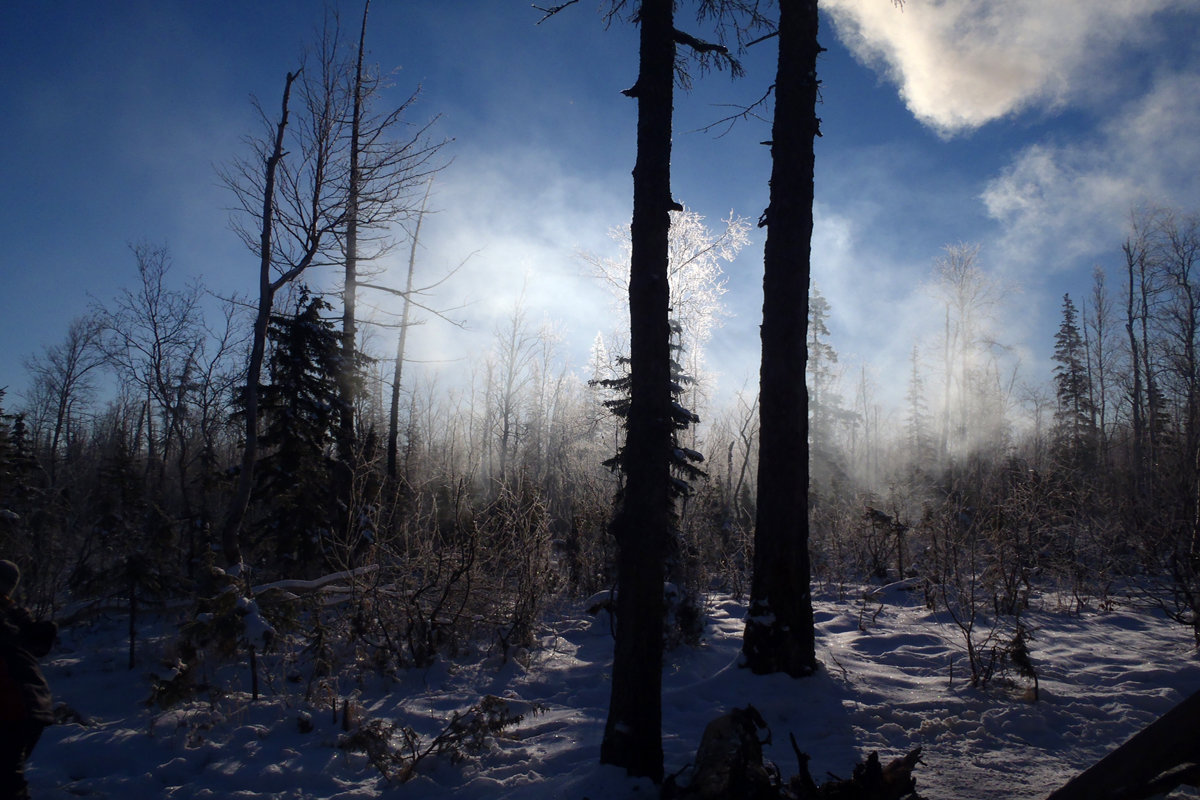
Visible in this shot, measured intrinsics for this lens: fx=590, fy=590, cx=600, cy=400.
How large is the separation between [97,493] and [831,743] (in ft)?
62.5

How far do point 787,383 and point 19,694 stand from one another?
5833 millimetres

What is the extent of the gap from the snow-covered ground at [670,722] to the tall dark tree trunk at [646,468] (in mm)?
289

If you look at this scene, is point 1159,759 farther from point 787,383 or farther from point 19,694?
point 19,694

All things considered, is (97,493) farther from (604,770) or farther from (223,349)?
(604,770)

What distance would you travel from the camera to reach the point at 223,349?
21.8 m

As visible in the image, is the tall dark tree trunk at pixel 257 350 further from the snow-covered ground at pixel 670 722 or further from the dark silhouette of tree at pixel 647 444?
the dark silhouette of tree at pixel 647 444

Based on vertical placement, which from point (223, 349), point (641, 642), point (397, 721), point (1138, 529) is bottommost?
point (397, 721)

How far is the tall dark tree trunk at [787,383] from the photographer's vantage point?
5289mm

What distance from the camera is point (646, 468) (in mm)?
3682

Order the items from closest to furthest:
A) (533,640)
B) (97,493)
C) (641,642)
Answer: (641,642)
(533,640)
(97,493)

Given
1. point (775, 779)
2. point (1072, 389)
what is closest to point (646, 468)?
point (775, 779)

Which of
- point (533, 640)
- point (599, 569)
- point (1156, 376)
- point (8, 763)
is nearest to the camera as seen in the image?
point (8, 763)

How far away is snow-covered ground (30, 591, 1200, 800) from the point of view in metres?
3.91

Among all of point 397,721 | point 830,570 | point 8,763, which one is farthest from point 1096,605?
point 8,763
